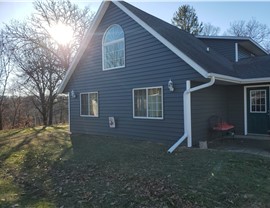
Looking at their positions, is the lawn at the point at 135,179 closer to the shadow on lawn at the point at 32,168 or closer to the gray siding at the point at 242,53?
the shadow on lawn at the point at 32,168

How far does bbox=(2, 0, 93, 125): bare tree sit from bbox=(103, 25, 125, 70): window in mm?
13633

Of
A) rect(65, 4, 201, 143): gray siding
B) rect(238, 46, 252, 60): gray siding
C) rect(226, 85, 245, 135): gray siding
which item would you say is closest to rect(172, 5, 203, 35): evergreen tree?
rect(238, 46, 252, 60): gray siding

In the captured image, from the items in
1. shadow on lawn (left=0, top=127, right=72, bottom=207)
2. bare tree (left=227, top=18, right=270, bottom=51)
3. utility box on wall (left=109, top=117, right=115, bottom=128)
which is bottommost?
shadow on lawn (left=0, top=127, right=72, bottom=207)

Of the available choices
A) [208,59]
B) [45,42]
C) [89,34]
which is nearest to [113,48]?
[89,34]

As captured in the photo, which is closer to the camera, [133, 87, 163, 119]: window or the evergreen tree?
[133, 87, 163, 119]: window

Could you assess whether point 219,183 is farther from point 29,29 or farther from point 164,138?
point 29,29

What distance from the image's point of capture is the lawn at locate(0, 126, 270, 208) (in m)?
4.27

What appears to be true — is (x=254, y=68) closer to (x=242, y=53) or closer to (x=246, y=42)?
(x=246, y=42)

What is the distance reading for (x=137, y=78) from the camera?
10.0m

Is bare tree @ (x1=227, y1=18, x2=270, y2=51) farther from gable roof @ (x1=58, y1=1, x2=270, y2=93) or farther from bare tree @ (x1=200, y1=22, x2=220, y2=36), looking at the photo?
gable roof @ (x1=58, y1=1, x2=270, y2=93)

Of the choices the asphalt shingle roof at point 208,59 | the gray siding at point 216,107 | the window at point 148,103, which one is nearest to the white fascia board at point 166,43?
the asphalt shingle roof at point 208,59

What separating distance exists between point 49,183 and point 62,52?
807 inches

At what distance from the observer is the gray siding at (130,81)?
8.80 m

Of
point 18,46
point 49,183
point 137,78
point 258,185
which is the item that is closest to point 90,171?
point 49,183
